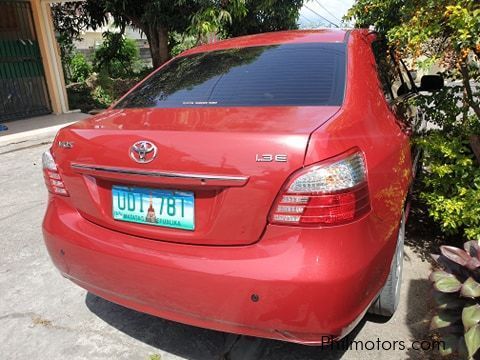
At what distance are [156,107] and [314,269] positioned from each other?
1.31 metres

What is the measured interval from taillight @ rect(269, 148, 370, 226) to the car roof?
50.3 inches

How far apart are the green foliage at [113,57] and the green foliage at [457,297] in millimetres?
13087

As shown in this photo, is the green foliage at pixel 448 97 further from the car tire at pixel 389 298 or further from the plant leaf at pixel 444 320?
the plant leaf at pixel 444 320

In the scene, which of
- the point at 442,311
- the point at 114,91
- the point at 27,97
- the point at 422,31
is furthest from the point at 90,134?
the point at 114,91

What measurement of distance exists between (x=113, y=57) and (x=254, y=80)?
1287 centimetres

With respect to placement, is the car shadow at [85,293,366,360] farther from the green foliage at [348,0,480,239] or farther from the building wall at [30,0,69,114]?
the building wall at [30,0,69,114]

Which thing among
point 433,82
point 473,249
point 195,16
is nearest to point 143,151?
point 473,249

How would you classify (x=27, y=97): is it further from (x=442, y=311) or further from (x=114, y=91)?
(x=442, y=311)

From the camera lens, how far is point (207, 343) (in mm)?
2445

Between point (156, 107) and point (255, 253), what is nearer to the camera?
point (255, 253)

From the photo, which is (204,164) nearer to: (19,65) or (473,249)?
(473,249)

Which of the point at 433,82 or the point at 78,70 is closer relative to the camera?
the point at 433,82

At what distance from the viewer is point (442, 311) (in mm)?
2150

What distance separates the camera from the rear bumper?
5.65 ft
